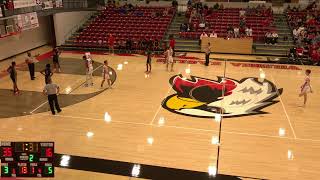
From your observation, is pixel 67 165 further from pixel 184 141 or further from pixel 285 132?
pixel 285 132

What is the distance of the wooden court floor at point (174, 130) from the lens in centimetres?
922

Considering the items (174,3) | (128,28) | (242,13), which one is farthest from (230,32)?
(128,28)

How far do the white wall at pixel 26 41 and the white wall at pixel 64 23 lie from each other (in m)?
1.20

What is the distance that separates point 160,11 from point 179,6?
203cm

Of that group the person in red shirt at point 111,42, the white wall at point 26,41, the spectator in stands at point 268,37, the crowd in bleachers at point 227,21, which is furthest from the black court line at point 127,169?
the spectator in stands at point 268,37

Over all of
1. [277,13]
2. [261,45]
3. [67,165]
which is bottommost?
[67,165]

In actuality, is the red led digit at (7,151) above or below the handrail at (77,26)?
below

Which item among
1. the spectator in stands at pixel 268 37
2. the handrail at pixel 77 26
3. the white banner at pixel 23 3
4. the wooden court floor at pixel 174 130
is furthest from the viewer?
the handrail at pixel 77 26

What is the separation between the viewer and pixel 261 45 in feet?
76.3

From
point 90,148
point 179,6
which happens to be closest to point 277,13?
point 179,6

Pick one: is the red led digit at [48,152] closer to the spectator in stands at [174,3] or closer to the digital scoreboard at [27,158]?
the digital scoreboard at [27,158]

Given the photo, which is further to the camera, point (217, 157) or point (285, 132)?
point (285, 132)

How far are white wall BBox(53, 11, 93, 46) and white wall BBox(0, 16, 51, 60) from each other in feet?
3.93

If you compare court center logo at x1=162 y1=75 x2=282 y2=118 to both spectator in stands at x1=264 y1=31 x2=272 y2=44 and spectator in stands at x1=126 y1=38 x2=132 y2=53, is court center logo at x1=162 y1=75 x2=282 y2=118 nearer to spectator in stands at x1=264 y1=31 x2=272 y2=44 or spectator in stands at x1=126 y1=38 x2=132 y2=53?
spectator in stands at x1=126 y1=38 x2=132 y2=53
